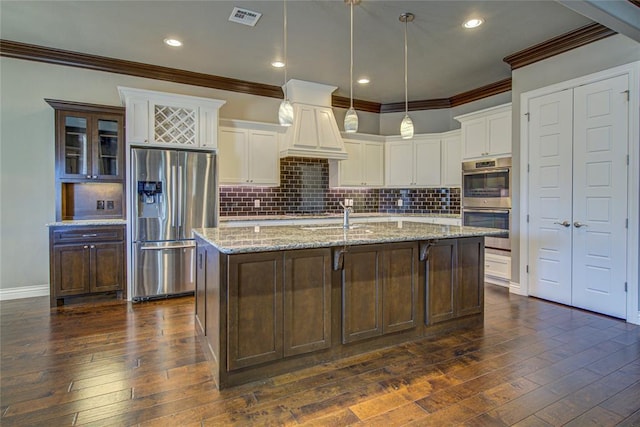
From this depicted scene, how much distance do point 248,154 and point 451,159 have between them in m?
3.31

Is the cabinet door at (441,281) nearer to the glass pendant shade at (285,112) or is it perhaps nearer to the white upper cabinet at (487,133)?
the glass pendant shade at (285,112)

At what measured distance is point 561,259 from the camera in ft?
12.8

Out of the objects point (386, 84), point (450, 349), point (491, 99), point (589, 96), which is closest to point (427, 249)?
point (450, 349)

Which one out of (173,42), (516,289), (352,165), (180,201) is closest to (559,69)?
(516,289)

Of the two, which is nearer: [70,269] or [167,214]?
[70,269]

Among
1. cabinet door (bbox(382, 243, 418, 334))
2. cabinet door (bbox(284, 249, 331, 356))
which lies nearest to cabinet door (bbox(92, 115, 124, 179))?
cabinet door (bbox(284, 249, 331, 356))

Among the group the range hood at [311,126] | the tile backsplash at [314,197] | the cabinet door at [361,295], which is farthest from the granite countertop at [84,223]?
the cabinet door at [361,295]

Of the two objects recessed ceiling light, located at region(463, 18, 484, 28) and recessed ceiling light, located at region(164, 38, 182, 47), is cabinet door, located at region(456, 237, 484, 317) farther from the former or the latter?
recessed ceiling light, located at region(164, 38, 182, 47)

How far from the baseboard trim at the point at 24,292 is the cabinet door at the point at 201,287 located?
8.30 feet

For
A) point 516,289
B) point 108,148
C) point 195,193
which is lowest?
point 516,289

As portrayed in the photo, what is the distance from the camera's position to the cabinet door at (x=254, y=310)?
219 cm

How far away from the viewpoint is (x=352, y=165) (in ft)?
19.6

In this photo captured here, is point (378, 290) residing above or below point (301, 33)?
below

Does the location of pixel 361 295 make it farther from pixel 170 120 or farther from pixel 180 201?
pixel 170 120
